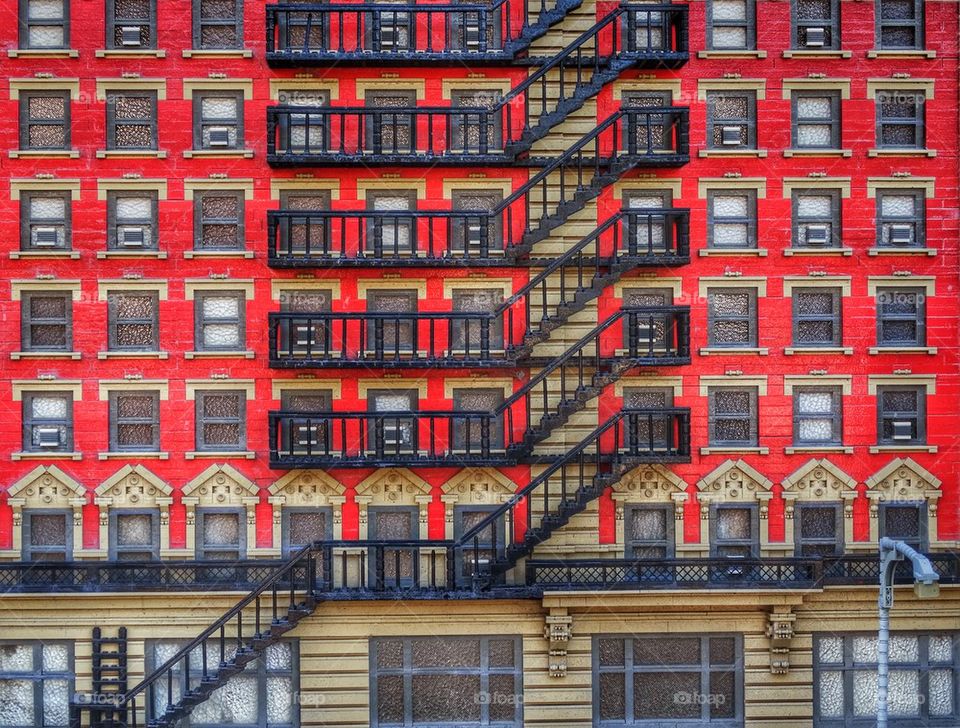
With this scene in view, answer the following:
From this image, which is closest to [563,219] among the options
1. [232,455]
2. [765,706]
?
[232,455]

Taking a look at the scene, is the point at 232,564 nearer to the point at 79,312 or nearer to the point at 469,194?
the point at 79,312

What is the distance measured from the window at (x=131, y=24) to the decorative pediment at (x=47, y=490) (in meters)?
9.31

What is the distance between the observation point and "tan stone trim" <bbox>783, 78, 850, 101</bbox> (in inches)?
855

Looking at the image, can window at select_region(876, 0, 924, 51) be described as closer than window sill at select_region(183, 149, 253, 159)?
No

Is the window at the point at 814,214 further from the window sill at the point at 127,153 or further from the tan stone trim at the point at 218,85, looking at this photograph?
the window sill at the point at 127,153

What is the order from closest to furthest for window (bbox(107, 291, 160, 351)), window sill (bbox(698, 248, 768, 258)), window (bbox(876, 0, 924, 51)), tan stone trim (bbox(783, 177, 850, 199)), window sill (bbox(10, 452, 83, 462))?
window sill (bbox(10, 452, 83, 462))
window (bbox(107, 291, 160, 351))
window sill (bbox(698, 248, 768, 258))
tan stone trim (bbox(783, 177, 850, 199))
window (bbox(876, 0, 924, 51))

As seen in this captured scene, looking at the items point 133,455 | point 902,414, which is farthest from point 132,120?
point 902,414

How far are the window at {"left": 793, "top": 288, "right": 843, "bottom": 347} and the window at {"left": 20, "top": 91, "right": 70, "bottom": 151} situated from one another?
16377mm

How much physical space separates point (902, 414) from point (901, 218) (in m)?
4.36

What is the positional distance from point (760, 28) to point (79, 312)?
→ 52.9 ft

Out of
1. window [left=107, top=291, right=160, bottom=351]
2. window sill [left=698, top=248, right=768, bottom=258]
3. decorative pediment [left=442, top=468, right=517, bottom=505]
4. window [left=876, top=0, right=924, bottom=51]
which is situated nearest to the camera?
window [left=107, top=291, right=160, bottom=351]

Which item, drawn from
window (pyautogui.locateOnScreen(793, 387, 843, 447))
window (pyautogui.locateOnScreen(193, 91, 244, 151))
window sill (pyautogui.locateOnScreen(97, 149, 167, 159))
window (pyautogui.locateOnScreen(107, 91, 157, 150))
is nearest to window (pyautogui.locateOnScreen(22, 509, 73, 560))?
window sill (pyautogui.locateOnScreen(97, 149, 167, 159))

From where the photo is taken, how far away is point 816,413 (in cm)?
2186

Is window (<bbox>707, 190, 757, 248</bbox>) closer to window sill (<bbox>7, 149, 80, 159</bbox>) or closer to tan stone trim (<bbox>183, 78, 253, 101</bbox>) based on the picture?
tan stone trim (<bbox>183, 78, 253, 101</bbox>)
